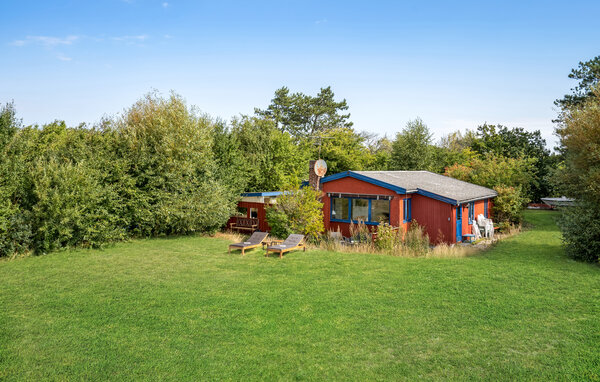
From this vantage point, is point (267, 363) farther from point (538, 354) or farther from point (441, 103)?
point (441, 103)

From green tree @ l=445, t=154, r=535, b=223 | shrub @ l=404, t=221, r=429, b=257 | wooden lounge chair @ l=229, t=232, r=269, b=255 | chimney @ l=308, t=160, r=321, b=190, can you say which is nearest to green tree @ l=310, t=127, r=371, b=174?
green tree @ l=445, t=154, r=535, b=223

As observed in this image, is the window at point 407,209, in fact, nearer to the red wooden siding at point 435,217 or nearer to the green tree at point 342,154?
the red wooden siding at point 435,217

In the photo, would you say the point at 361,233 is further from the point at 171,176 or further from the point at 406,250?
the point at 171,176

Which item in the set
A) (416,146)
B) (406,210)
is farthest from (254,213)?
(416,146)

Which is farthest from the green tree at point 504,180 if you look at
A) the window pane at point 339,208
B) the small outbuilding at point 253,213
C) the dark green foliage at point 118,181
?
the dark green foliage at point 118,181

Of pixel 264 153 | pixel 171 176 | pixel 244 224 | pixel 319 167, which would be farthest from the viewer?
pixel 264 153

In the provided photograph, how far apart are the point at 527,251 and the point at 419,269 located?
18.1 ft

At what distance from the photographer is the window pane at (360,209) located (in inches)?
671

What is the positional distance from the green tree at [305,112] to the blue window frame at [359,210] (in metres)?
29.4

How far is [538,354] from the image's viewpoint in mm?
5398

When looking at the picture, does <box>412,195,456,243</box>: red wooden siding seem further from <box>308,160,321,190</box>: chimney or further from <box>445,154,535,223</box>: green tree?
<box>445,154,535,223</box>: green tree

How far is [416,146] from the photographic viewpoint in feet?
107

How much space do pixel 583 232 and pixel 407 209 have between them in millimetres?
6448

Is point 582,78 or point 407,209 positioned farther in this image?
point 582,78
